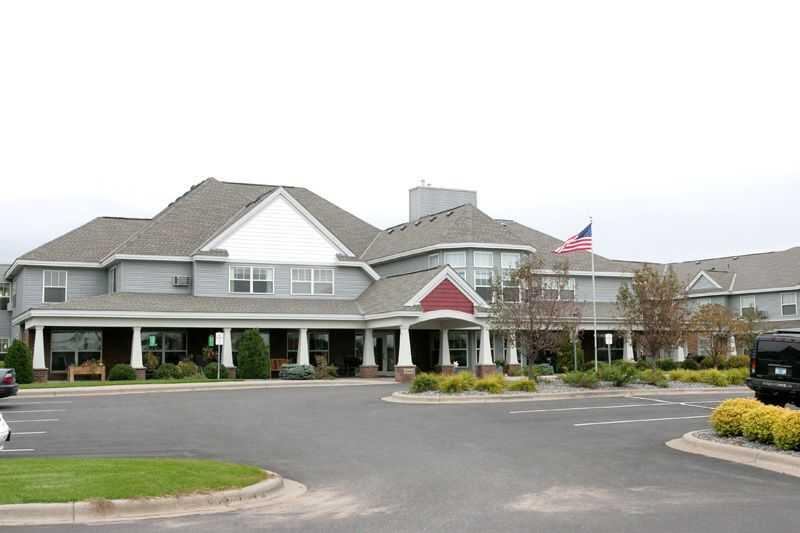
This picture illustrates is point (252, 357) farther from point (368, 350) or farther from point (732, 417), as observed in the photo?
point (732, 417)

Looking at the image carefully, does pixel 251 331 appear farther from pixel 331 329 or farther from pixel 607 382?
pixel 607 382

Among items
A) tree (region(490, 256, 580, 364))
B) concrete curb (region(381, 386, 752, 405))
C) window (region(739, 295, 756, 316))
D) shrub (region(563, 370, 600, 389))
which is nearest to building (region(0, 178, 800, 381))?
tree (region(490, 256, 580, 364))

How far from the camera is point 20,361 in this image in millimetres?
35688

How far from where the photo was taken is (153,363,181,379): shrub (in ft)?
129

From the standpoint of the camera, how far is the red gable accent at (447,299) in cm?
4094

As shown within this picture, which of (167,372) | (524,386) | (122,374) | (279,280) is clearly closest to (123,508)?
(524,386)

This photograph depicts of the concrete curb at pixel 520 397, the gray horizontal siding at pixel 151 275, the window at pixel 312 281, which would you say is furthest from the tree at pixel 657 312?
the gray horizontal siding at pixel 151 275

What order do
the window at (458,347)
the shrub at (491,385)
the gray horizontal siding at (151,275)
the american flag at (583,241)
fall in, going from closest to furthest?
1. the shrub at (491,385)
2. the american flag at (583,241)
3. the gray horizontal siding at (151,275)
4. the window at (458,347)

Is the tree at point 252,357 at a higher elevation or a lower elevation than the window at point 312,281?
lower

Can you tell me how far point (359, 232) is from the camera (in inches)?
2180

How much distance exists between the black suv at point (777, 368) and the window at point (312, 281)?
94.0 ft

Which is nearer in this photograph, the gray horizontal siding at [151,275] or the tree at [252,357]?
the tree at [252,357]

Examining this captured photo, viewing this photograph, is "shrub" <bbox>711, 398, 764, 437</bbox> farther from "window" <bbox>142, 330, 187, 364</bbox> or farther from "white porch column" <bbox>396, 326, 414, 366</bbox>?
"window" <bbox>142, 330, 187, 364</bbox>

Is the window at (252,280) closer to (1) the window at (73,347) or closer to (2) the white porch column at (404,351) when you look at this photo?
(1) the window at (73,347)
